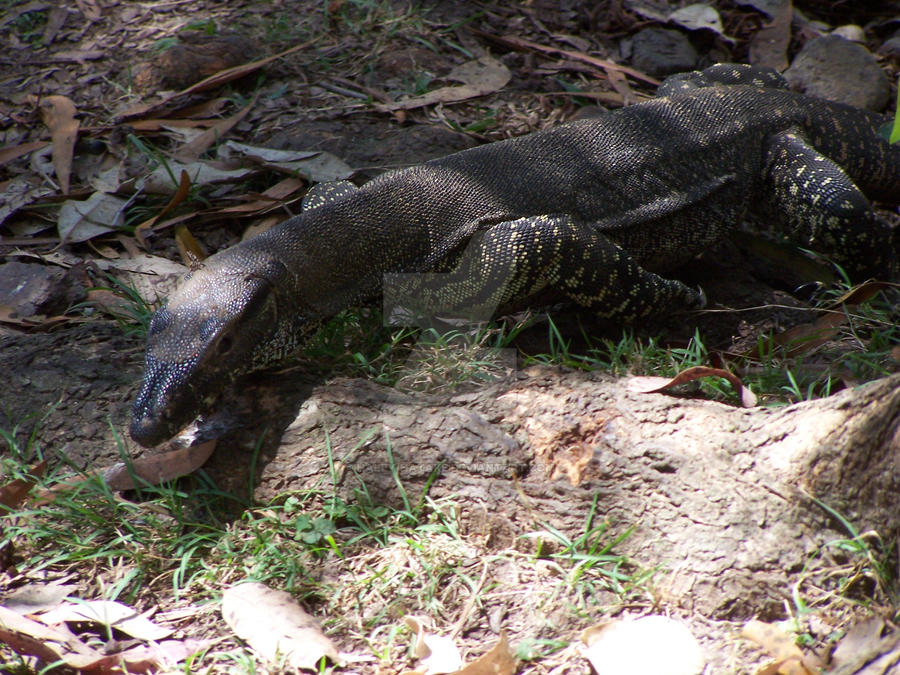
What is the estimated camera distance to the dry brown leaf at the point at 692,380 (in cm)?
348

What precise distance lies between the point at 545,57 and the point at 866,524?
501cm

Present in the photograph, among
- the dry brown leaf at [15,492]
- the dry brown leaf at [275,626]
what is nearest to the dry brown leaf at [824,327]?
the dry brown leaf at [275,626]

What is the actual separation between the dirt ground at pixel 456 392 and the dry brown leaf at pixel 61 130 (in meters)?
0.08

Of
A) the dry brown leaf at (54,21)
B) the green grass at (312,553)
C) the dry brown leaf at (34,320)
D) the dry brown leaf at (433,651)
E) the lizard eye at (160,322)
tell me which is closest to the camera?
the dry brown leaf at (433,651)

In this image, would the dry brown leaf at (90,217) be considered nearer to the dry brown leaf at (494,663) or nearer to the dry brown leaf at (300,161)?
the dry brown leaf at (300,161)

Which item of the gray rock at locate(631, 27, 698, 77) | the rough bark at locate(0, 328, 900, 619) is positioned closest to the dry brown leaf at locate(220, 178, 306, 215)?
the rough bark at locate(0, 328, 900, 619)

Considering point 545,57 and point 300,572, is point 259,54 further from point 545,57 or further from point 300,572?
point 300,572

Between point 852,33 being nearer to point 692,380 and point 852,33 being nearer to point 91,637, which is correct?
point 692,380

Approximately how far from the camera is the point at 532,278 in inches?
166

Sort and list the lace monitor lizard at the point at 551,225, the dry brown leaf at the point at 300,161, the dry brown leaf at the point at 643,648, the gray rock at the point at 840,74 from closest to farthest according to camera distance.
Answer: the dry brown leaf at the point at 643,648, the lace monitor lizard at the point at 551,225, the dry brown leaf at the point at 300,161, the gray rock at the point at 840,74

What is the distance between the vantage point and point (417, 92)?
6.10 meters

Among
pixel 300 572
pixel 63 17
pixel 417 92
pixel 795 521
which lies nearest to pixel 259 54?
pixel 417 92

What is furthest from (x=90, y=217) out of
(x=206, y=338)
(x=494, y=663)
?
(x=494, y=663)

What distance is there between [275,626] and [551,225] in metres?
2.39
